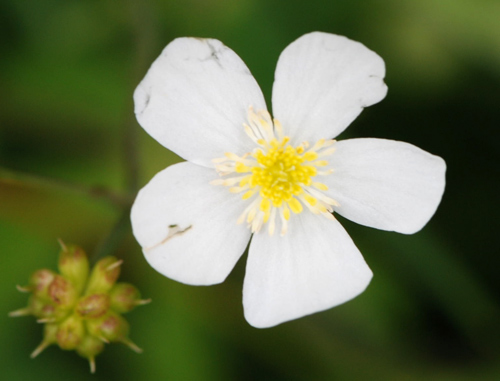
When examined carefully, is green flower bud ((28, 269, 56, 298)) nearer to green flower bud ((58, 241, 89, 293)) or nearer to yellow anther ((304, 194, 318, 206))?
green flower bud ((58, 241, 89, 293))

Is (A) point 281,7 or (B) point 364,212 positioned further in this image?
(A) point 281,7

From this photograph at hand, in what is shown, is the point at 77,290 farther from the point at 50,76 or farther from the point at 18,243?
the point at 50,76

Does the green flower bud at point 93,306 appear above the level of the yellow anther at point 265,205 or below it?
below

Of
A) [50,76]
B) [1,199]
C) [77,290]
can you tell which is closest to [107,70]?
[50,76]

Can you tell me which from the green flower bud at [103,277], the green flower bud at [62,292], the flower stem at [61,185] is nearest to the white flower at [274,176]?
the green flower bud at [103,277]

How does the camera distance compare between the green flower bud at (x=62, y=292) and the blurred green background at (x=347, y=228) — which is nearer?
the green flower bud at (x=62, y=292)

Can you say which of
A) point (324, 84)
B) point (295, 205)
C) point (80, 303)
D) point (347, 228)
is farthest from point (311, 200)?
point (347, 228)

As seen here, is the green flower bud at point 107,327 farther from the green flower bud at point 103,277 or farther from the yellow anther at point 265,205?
the yellow anther at point 265,205
